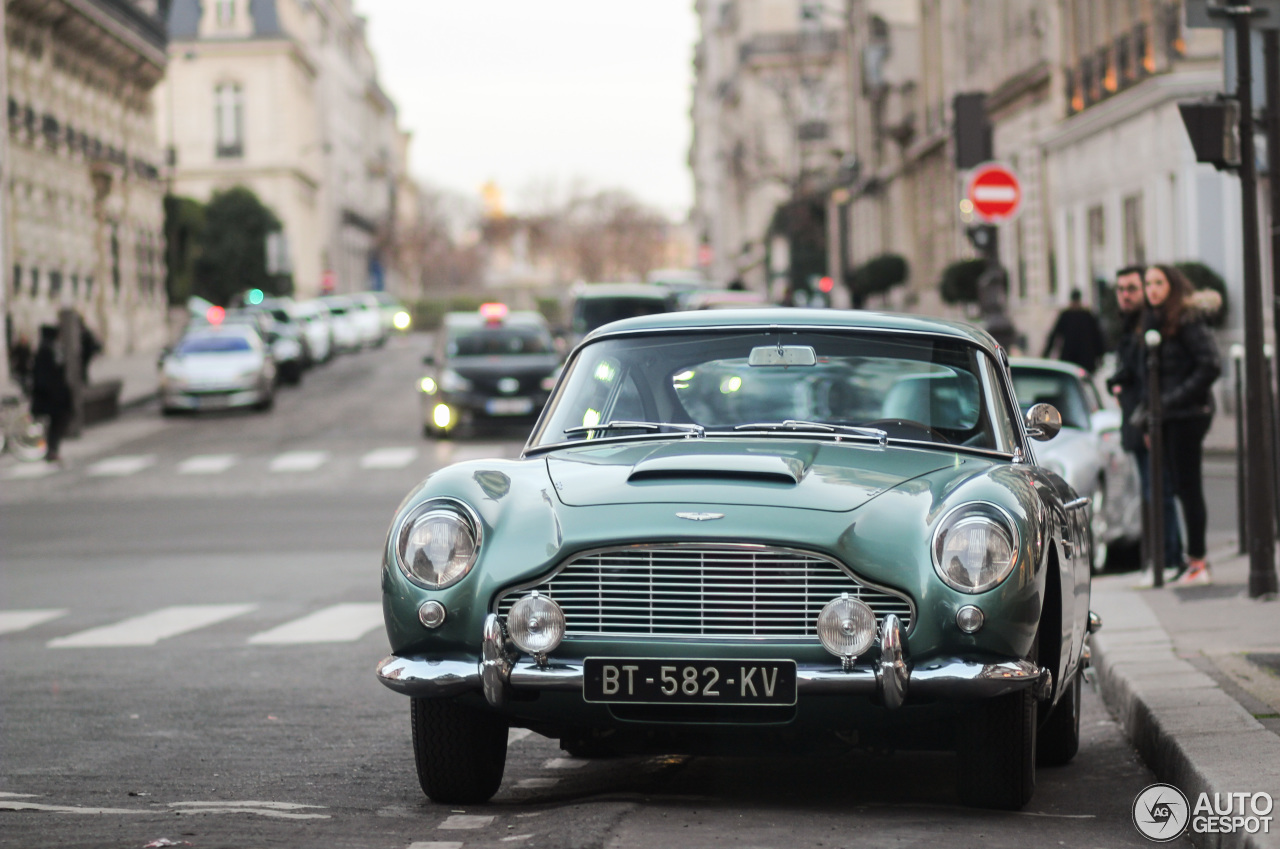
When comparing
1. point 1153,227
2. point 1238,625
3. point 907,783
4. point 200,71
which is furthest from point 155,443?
point 200,71

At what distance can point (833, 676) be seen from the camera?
5664mm

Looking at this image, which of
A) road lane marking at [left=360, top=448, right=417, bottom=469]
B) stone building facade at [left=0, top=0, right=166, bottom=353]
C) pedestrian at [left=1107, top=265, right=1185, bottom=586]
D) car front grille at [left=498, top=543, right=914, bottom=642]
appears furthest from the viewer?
stone building facade at [left=0, top=0, right=166, bottom=353]

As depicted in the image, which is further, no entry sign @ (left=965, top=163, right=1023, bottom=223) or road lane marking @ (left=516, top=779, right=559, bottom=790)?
no entry sign @ (left=965, top=163, right=1023, bottom=223)

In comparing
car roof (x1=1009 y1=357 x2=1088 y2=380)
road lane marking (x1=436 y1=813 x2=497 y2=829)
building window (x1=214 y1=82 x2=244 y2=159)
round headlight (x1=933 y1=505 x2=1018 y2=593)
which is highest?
building window (x1=214 y1=82 x2=244 y2=159)

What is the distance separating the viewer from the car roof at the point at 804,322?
7227 millimetres

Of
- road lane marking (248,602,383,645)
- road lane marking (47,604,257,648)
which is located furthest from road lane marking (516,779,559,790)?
road lane marking (47,604,257,648)

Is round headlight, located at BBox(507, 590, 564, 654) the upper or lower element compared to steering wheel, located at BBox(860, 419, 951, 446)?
lower

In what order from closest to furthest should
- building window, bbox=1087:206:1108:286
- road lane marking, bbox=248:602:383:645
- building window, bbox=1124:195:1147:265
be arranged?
road lane marking, bbox=248:602:383:645 < building window, bbox=1124:195:1147:265 < building window, bbox=1087:206:1108:286

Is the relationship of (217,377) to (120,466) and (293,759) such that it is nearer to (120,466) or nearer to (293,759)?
(120,466)

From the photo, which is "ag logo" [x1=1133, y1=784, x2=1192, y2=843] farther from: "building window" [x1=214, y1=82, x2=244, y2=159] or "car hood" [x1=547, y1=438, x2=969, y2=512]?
"building window" [x1=214, y1=82, x2=244, y2=159]

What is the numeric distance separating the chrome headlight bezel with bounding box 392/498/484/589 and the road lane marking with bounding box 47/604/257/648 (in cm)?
580

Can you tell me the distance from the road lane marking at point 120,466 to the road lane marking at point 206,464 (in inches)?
21.0

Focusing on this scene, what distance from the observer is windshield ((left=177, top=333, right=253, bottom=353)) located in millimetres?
37438

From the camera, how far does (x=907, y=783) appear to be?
6.95m
